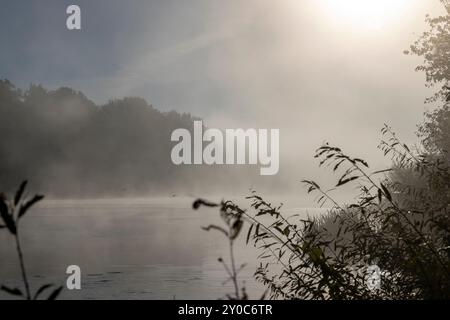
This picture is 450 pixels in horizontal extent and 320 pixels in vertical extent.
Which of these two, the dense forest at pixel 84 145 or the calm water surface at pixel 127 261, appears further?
the dense forest at pixel 84 145

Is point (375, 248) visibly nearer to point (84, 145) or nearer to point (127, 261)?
point (127, 261)

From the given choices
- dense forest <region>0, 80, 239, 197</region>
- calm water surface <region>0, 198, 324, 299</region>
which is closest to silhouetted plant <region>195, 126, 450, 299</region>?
calm water surface <region>0, 198, 324, 299</region>

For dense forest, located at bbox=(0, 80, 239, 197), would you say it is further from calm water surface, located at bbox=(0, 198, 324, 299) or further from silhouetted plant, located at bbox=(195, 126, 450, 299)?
silhouetted plant, located at bbox=(195, 126, 450, 299)

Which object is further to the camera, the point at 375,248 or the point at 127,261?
the point at 127,261

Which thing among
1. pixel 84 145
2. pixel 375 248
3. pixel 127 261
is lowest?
pixel 375 248

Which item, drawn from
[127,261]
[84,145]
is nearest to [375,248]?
[127,261]

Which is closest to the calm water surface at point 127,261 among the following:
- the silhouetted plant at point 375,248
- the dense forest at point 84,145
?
the silhouetted plant at point 375,248

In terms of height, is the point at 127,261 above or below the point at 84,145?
below

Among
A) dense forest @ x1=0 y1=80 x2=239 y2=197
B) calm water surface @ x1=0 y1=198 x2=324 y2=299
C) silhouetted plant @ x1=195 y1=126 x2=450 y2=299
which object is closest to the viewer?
silhouetted plant @ x1=195 y1=126 x2=450 y2=299

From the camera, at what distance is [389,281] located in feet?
25.6

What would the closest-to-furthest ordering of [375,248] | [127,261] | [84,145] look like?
[375,248] < [127,261] < [84,145]

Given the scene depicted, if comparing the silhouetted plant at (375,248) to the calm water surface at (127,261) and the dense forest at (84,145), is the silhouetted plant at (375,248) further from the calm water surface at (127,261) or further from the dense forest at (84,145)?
the dense forest at (84,145)

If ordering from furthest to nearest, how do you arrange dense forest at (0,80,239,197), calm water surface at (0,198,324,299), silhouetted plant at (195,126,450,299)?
dense forest at (0,80,239,197) < calm water surface at (0,198,324,299) < silhouetted plant at (195,126,450,299)
